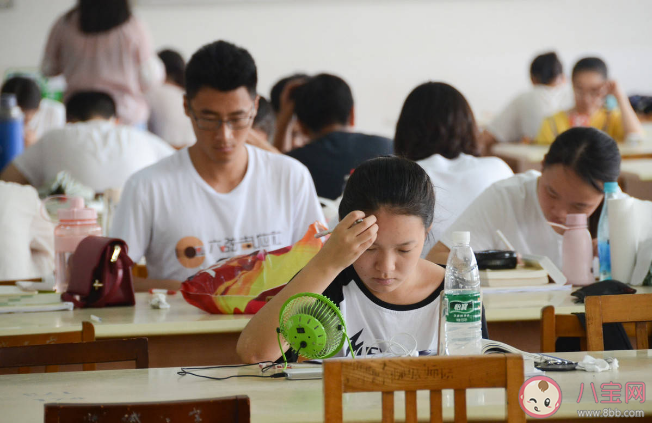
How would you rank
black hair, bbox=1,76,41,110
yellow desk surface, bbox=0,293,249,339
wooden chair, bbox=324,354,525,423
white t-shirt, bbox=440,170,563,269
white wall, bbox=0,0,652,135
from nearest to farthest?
wooden chair, bbox=324,354,525,423
yellow desk surface, bbox=0,293,249,339
white t-shirt, bbox=440,170,563,269
black hair, bbox=1,76,41,110
white wall, bbox=0,0,652,135

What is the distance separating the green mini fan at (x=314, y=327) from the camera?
1470 millimetres

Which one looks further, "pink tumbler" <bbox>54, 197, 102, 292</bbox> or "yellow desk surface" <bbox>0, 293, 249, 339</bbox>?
"pink tumbler" <bbox>54, 197, 102, 292</bbox>

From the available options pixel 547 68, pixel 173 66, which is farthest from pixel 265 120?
pixel 547 68

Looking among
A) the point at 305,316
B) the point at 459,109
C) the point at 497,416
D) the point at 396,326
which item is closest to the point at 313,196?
the point at 459,109

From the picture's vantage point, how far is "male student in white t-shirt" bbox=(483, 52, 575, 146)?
6293 mm

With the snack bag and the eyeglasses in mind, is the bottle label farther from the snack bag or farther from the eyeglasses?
the eyeglasses

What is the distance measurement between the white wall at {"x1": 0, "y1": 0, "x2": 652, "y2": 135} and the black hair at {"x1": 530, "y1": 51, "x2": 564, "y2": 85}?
5.31 ft

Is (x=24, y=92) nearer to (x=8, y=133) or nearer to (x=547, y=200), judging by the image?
(x=8, y=133)

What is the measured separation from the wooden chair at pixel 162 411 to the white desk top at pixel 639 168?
10.5ft

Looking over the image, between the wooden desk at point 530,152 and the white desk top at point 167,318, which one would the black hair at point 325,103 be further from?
the white desk top at point 167,318

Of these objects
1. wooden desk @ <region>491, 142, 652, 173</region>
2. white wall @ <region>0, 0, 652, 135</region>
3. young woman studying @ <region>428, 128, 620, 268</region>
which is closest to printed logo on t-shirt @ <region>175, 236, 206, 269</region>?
young woman studying @ <region>428, 128, 620, 268</region>

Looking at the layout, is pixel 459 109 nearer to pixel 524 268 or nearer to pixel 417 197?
pixel 524 268

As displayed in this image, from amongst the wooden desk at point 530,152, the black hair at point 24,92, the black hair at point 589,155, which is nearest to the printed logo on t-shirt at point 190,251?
the black hair at point 589,155

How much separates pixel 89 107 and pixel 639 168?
293cm
